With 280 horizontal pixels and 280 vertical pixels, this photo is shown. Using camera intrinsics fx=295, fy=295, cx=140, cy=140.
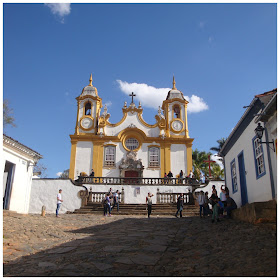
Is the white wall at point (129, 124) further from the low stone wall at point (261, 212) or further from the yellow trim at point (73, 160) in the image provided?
the low stone wall at point (261, 212)

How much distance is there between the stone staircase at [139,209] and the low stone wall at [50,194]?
1.42 metres

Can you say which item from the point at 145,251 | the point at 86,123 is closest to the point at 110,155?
the point at 86,123

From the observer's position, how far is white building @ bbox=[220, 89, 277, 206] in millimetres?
9250

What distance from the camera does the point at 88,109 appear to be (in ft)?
101

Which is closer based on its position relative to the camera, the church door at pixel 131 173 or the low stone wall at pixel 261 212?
the low stone wall at pixel 261 212

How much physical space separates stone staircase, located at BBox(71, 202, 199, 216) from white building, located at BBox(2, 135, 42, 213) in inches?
129

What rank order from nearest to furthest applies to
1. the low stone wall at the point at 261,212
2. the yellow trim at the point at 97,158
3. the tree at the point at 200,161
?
the low stone wall at the point at 261,212, the yellow trim at the point at 97,158, the tree at the point at 200,161

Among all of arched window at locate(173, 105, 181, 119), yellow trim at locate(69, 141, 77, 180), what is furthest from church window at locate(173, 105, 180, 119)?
yellow trim at locate(69, 141, 77, 180)

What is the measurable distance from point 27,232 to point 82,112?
69.7ft

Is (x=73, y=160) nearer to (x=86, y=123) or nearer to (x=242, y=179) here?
(x=86, y=123)

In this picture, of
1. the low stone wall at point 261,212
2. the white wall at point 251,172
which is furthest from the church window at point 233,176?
the low stone wall at point 261,212

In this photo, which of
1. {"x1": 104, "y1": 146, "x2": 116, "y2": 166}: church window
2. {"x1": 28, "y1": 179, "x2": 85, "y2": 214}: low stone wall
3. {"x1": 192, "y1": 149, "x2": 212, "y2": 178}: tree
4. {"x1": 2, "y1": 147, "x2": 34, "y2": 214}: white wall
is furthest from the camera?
{"x1": 192, "y1": 149, "x2": 212, "y2": 178}: tree

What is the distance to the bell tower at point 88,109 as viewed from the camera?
95.1ft

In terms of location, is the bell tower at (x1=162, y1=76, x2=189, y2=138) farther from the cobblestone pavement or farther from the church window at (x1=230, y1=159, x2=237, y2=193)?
the cobblestone pavement
